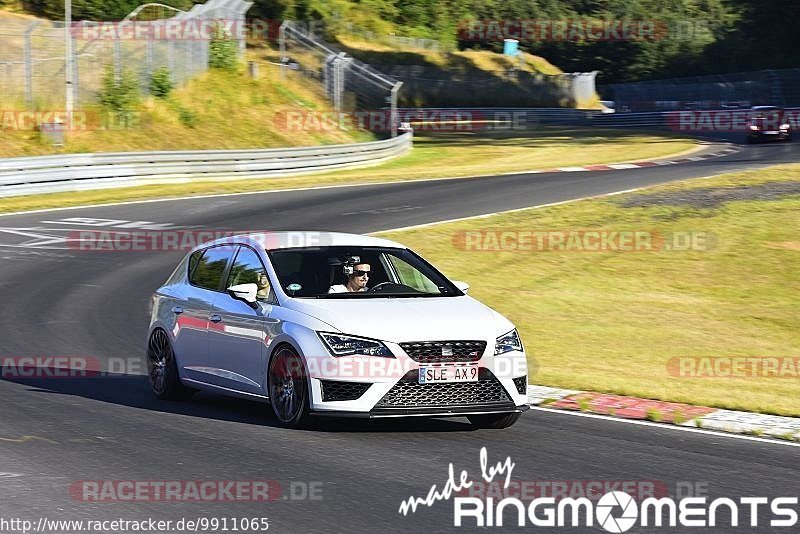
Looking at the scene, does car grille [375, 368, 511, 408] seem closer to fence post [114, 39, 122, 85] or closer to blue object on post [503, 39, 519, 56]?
fence post [114, 39, 122, 85]

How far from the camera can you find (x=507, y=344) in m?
10.4

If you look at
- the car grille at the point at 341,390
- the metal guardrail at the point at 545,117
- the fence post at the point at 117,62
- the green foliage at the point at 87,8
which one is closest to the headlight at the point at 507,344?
the car grille at the point at 341,390

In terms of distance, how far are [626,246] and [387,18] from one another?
70.2m

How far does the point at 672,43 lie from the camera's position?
333 feet

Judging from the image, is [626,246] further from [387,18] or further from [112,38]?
[387,18]

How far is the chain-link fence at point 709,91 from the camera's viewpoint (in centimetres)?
8519

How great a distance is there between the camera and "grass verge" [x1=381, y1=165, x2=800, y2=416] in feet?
49.1

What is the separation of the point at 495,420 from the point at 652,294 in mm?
12015

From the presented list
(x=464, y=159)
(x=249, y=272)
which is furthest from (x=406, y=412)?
(x=464, y=159)

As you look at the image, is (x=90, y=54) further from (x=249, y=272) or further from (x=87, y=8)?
(x=249, y=272)

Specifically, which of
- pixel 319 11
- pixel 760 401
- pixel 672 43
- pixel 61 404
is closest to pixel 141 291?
pixel 61 404

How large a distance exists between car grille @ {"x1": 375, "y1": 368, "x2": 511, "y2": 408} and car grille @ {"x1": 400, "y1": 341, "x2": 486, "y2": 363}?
0.41ft

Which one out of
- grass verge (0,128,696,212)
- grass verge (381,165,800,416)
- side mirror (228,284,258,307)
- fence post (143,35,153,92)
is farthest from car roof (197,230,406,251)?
fence post (143,35,153,92)

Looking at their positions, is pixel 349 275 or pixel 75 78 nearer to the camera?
pixel 349 275
